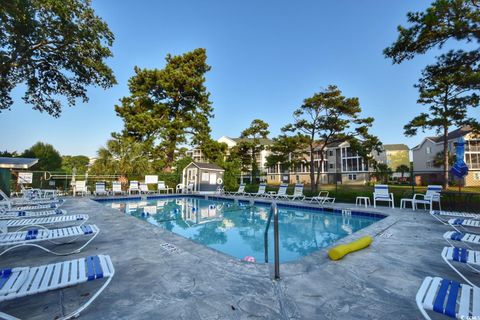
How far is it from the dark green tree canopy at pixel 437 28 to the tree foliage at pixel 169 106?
1970 centimetres

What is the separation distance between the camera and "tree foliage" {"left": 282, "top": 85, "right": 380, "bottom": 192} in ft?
54.2

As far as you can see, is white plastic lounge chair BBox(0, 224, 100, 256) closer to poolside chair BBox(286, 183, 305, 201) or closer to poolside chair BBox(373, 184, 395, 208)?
poolside chair BBox(373, 184, 395, 208)

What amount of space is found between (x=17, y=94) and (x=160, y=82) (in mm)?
13049

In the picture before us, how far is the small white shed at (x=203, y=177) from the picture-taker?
19.7 meters

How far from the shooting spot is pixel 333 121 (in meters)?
16.9

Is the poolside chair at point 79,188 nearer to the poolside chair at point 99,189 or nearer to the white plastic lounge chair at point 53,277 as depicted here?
the poolside chair at point 99,189

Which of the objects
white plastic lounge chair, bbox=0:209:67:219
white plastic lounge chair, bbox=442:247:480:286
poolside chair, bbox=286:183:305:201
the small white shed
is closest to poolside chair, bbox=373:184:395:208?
poolside chair, bbox=286:183:305:201

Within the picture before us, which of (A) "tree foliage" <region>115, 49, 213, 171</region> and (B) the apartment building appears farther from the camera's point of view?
(B) the apartment building

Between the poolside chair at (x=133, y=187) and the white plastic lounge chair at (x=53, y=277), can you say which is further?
the poolside chair at (x=133, y=187)

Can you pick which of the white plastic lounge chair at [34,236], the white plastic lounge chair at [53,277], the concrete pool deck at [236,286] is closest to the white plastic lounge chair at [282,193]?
the concrete pool deck at [236,286]

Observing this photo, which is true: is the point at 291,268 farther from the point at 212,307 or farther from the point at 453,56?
the point at 453,56

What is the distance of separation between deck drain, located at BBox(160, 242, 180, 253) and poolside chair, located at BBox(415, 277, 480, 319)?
11.4 ft

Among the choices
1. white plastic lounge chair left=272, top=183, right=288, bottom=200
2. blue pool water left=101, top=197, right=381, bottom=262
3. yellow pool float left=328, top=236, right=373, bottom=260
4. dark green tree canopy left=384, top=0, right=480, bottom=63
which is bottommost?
blue pool water left=101, top=197, right=381, bottom=262

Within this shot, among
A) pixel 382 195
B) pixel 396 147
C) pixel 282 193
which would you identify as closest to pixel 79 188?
pixel 282 193
